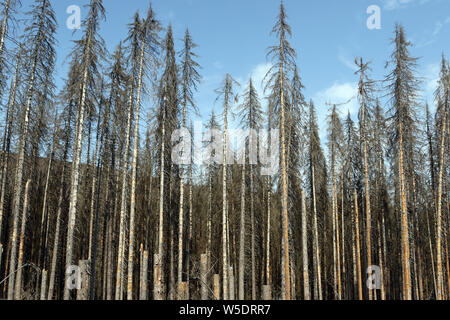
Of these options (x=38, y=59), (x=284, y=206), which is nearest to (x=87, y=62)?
(x=38, y=59)

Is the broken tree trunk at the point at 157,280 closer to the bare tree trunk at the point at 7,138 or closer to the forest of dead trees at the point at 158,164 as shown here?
the forest of dead trees at the point at 158,164

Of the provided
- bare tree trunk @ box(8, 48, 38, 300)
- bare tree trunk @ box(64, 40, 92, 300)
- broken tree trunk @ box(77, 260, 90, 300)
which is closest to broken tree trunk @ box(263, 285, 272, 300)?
broken tree trunk @ box(77, 260, 90, 300)

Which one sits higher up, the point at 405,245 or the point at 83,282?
the point at 405,245

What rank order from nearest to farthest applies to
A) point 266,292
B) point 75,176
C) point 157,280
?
point 157,280 → point 75,176 → point 266,292

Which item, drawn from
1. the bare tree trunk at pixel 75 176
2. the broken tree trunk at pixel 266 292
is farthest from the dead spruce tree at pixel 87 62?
the broken tree trunk at pixel 266 292

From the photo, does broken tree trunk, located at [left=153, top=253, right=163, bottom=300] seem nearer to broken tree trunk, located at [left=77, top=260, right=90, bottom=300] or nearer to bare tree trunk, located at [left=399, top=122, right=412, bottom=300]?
broken tree trunk, located at [left=77, top=260, right=90, bottom=300]

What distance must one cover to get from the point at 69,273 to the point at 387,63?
55.7 ft

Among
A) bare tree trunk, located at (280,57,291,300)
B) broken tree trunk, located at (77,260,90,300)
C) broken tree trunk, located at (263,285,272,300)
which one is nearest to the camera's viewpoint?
broken tree trunk, located at (77,260,90,300)

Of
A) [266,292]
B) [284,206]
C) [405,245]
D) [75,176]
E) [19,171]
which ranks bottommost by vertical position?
[266,292]

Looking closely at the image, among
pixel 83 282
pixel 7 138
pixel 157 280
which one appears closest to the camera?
pixel 83 282

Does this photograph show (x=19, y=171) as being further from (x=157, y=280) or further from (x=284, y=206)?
(x=284, y=206)

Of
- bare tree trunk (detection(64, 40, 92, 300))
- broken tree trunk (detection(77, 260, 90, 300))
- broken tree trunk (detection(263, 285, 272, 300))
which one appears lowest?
broken tree trunk (detection(263, 285, 272, 300))
